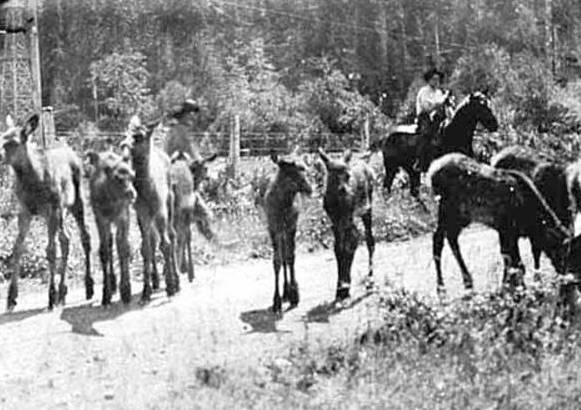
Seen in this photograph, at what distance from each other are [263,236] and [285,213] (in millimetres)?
3635

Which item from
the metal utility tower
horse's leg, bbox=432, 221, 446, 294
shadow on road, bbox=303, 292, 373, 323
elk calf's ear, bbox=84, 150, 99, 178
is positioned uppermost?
the metal utility tower

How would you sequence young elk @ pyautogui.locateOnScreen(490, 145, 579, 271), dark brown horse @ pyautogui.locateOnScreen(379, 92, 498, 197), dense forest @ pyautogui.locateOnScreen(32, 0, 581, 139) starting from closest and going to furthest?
young elk @ pyautogui.locateOnScreen(490, 145, 579, 271), dark brown horse @ pyautogui.locateOnScreen(379, 92, 498, 197), dense forest @ pyautogui.locateOnScreen(32, 0, 581, 139)

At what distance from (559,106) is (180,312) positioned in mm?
8423

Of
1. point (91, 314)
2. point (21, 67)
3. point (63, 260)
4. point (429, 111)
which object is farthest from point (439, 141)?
point (21, 67)

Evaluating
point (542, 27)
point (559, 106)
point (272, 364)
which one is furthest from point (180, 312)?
point (542, 27)

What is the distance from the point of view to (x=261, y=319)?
9609 mm

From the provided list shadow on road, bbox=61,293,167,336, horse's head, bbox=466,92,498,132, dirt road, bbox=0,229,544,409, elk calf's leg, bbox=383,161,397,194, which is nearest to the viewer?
dirt road, bbox=0,229,544,409

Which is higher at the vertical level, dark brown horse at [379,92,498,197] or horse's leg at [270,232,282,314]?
dark brown horse at [379,92,498,197]

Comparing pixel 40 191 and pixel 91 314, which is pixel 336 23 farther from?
pixel 91 314

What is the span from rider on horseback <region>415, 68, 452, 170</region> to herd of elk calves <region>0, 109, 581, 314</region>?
5.11 metres

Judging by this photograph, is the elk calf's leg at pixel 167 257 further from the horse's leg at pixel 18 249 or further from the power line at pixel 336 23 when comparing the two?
the power line at pixel 336 23

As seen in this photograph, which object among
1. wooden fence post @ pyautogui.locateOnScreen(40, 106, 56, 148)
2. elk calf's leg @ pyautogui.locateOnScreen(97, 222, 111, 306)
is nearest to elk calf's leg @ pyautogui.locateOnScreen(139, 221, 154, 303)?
elk calf's leg @ pyautogui.locateOnScreen(97, 222, 111, 306)

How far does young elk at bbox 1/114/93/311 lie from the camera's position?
10562 millimetres

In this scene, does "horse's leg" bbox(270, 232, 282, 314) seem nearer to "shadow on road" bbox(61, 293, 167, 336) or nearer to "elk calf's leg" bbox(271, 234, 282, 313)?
"elk calf's leg" bbox(271, 234, 282, 313)
